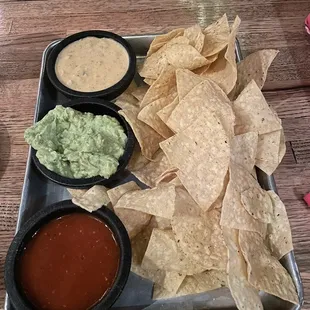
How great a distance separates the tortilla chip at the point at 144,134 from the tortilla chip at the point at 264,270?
50 cm

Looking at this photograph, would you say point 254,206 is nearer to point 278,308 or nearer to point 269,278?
point 269,278

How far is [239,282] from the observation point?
1.38 m

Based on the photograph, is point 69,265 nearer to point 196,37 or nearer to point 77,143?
point 77,143

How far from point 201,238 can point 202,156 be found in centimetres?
28

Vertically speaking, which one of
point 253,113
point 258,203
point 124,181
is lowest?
point 124,181

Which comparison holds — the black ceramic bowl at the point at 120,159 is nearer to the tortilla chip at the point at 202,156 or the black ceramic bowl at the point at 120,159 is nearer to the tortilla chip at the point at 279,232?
→ the tortilla chip at the point at 202,156

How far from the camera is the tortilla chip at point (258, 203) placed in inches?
57.9

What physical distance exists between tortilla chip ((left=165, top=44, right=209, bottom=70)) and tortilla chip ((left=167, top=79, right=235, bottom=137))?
136mm

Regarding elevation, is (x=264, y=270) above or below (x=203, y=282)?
above

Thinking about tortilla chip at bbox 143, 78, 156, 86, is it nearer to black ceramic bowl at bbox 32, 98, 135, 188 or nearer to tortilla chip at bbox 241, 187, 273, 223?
black ceramic bowl at bbox 32, 98, 135, 188

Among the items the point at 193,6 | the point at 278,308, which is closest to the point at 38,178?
the point at 278,308

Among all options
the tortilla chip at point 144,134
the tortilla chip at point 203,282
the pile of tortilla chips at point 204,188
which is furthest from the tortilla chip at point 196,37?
the tortilla chip at point 203,282

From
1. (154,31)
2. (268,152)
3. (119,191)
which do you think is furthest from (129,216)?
(154,31)

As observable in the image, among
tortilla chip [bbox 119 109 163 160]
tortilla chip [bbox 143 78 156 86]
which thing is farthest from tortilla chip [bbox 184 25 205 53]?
tortilla chip [bbox 119 109 163 160]
